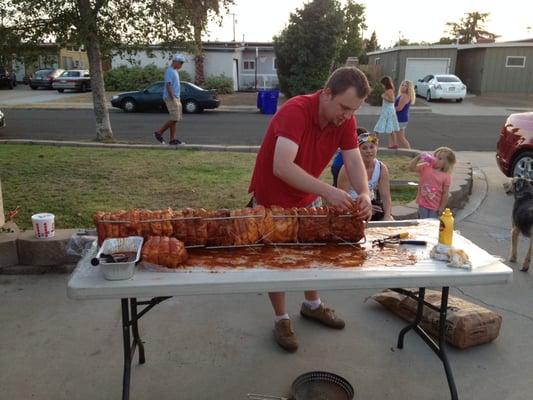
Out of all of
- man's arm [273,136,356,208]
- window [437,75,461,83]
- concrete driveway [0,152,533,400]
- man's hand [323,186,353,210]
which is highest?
window [437,75,461,83]

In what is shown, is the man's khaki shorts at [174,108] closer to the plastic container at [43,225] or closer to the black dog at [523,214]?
the plastic container at [43,225]

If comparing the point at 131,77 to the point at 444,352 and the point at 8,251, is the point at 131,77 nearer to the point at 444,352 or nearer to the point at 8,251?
the point at 8,251

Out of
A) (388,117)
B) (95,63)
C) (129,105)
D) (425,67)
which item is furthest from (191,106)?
(425,67)

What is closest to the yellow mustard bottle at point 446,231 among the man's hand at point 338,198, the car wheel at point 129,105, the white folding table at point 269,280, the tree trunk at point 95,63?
the white folding table at point 269,280

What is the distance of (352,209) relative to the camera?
A: 2.70m

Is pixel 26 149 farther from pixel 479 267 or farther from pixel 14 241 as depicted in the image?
pixel 479 267

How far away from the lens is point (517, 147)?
743 cm

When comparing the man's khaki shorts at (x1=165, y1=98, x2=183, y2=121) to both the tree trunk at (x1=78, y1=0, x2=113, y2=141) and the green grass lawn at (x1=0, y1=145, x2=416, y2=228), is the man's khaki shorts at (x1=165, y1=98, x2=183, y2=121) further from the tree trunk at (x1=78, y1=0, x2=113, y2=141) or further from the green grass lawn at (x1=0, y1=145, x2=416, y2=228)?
the tree trunk at (x1=78, y1=0, x2=113, y2=141)

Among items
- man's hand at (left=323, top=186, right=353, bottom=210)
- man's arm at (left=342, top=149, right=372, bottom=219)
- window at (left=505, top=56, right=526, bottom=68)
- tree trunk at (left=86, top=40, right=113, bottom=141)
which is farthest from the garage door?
man's hand at (left=323, top=186, right=353, bottom=210)

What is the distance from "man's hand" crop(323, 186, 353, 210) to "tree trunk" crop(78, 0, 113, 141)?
8445 millimetres

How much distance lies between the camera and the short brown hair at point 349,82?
2645 millimetres

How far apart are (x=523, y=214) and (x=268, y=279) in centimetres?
359

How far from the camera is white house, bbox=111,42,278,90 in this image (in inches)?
1226

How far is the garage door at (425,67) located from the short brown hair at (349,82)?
33355 mm
